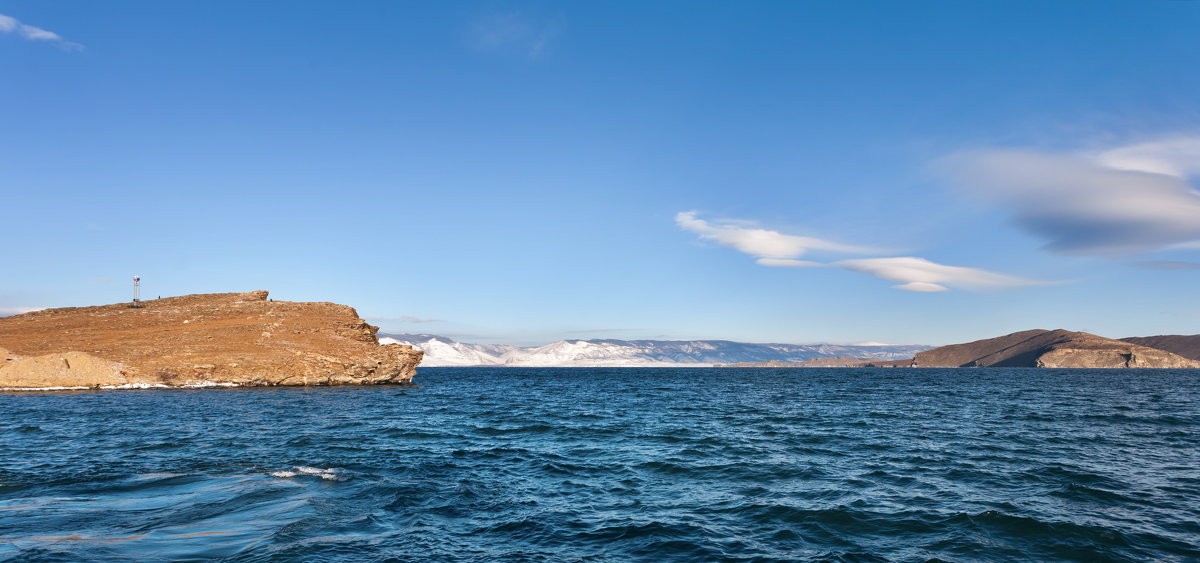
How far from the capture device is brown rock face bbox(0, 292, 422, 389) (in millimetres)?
62875

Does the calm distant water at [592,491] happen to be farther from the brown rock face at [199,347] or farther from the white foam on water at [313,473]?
the brown rock face at [199,347]

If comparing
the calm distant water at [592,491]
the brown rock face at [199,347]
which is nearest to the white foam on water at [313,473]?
the calm distant water at [592,491]

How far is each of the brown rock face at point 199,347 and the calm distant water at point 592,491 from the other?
1364 inches

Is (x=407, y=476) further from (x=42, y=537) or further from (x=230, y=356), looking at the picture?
(x=230, y=356)

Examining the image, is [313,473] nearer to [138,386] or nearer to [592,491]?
[592,491]

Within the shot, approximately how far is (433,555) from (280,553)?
9.30ft

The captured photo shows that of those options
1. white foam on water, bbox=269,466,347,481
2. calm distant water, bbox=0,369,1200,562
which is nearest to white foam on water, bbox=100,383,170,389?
calm distant water, bbox=0,369,1200,562

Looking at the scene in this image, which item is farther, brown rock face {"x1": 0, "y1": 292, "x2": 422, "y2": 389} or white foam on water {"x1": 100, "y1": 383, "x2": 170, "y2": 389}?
white foam on water {"x1": 100, "y1": 383, "x2": 170, "y2": 389}

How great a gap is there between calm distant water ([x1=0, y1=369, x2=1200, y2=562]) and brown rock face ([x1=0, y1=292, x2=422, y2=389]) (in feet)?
114

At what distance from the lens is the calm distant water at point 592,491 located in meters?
12.4

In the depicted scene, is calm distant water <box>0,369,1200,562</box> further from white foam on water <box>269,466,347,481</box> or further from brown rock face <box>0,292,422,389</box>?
brown rock face <box>0,292,422,389</box>

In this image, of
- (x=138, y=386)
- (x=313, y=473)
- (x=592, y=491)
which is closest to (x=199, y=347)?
(x=138, y=386)

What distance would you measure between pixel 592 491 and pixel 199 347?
74555mm

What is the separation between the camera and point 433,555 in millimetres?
11508
